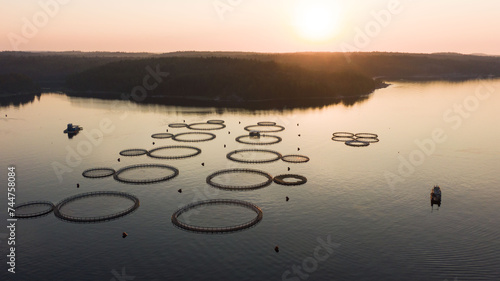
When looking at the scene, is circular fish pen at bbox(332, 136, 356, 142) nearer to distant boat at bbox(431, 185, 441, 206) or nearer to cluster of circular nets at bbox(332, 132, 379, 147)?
cluster of circular nets at bbox(332, 132, 379, 147)

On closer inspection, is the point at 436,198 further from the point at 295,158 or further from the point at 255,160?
the point at 255,160

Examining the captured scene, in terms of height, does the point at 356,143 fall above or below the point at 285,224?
above

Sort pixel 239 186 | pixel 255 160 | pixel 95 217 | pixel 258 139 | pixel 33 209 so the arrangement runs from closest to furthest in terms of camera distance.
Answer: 1. pixel 95 217
2. pixel 33 209
3. pixel 239 186
4. pixel 255 160
5. pixel 258 139

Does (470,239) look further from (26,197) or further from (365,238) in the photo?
(26,197)

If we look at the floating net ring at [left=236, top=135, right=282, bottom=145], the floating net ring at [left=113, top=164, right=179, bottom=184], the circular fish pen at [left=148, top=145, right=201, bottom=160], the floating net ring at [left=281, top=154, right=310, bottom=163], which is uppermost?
the floating net ring at [left=236, top=135, right=282, bottom=145]

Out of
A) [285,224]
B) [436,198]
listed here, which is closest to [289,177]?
[285,224]

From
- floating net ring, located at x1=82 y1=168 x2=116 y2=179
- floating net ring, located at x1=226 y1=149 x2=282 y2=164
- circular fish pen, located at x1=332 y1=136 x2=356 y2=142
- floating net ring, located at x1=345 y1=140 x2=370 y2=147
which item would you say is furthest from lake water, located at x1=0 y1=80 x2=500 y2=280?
circular fish pen, located at x1=332 y1=136 x2=356 y2=142
